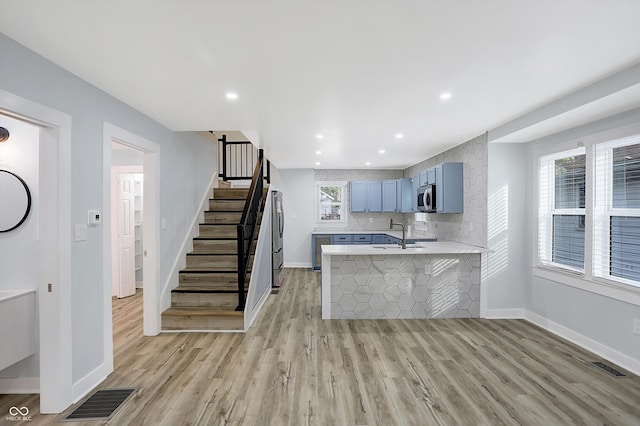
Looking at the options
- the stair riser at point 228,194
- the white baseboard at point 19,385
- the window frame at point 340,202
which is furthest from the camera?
the window frame at point 340,202

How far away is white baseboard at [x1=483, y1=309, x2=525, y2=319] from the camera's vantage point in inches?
175

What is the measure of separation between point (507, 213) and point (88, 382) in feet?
16.1

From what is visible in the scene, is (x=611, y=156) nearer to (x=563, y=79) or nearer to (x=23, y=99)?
(x=563, y=79)

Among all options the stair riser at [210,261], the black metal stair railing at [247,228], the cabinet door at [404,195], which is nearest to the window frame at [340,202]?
the cabinet door at [404,195]

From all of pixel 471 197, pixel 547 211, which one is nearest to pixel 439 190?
pixel 471 197

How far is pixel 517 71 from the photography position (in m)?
2.51

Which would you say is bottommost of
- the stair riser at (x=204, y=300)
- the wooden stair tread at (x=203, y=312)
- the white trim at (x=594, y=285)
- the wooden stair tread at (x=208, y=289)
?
the wooden stair tread at (x=203, y=312)

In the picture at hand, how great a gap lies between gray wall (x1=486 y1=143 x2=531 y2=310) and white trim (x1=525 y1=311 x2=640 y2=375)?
Answer: 1.98ft

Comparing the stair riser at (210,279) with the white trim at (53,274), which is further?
the stair riser at (210,279)

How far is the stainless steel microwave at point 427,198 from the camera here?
546cm

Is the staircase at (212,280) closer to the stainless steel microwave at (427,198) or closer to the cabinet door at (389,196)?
the stainless steel microwave at (427,198)

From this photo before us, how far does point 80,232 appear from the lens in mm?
2637

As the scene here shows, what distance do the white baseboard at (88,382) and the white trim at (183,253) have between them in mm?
1157

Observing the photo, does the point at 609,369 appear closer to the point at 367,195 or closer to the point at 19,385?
the point at 19,385
